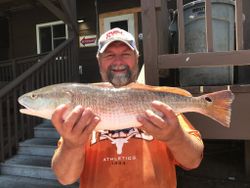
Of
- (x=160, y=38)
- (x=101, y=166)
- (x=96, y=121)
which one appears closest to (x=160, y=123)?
(x=96, y=121)

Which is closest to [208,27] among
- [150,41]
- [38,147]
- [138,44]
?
[150,41]

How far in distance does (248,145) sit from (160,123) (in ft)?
11.2

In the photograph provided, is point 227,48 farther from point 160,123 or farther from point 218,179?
point 160,123

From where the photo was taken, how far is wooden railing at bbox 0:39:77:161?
6152mm

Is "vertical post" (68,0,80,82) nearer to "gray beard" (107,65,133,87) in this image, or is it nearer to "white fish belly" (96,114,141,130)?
"gray beard" (107,65,133,87)

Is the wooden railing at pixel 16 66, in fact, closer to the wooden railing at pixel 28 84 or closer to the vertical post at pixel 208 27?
the wooden railing at pixel 28 84

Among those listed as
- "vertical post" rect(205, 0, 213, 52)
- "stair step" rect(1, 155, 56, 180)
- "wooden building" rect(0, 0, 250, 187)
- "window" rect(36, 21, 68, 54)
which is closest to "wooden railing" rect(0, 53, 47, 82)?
"wooden building" rect(0, 0, 250, 187)

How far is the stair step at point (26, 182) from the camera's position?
5.23 metres

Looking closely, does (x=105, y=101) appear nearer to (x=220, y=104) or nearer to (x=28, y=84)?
(x=220, y=104)

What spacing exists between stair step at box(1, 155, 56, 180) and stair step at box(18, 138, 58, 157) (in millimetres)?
79

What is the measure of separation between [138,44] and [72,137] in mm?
6403

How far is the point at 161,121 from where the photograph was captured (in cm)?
176

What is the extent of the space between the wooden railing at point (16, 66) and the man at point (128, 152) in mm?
6479

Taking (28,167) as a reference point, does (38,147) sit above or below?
above
